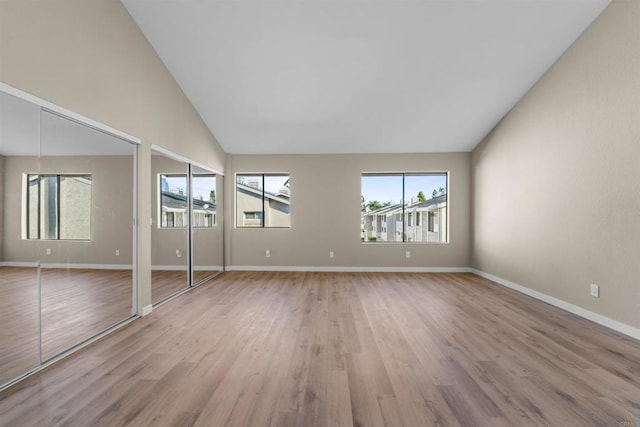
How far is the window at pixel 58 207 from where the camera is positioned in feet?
7.68

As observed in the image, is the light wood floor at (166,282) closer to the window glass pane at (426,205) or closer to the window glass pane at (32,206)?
the window glass pane at (32,206)

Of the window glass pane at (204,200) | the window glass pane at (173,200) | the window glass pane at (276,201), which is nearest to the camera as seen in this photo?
the window glass pane at (173,200)

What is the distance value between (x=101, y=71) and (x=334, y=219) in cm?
463

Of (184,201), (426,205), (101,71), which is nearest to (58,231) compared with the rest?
(101,71)

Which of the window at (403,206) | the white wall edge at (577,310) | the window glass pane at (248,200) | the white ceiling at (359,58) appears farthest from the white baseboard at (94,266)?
the white wall edge at (577,310)

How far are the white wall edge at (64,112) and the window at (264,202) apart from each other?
328 centimetres

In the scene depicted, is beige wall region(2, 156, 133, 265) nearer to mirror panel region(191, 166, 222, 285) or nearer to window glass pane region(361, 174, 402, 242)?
mirror panel region(191, 166, 222, 285)

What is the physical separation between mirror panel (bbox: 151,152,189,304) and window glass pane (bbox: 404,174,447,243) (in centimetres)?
453

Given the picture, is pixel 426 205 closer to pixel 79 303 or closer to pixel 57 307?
pixel 79 303

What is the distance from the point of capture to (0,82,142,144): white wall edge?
2.11 meters

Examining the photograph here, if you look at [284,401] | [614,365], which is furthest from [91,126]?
[614,365]

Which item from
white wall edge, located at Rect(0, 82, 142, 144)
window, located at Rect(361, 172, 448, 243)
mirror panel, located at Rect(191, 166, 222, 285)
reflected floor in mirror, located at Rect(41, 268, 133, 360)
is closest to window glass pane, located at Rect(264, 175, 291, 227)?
mirror panel, located at Rect(191, 166, 222, 285)

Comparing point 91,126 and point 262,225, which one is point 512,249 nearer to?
point 262,225

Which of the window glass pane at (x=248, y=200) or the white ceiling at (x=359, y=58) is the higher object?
the white ceiling at (x=359, y=58)
